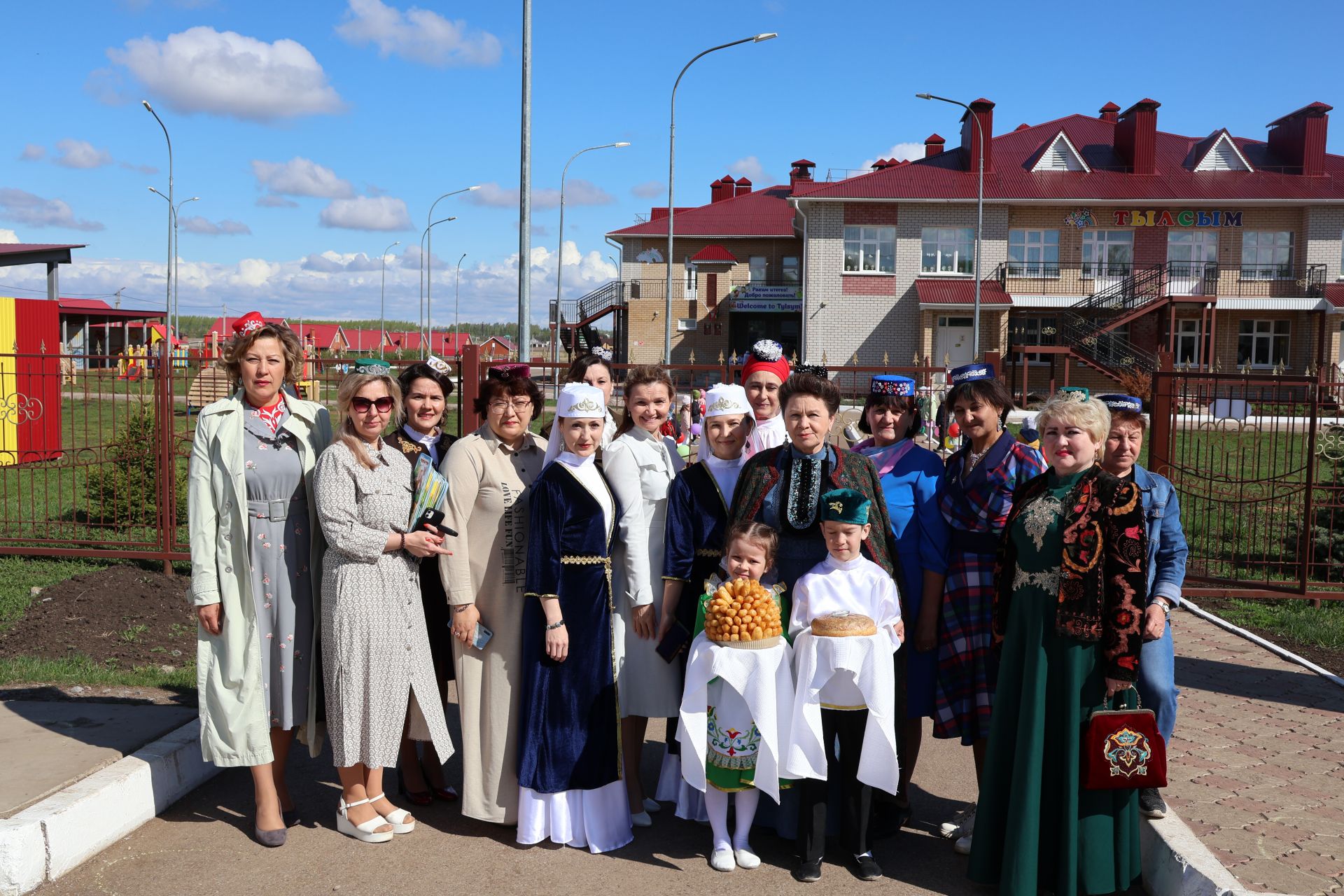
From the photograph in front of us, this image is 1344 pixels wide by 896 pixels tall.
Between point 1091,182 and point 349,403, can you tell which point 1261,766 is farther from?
point 1091,182

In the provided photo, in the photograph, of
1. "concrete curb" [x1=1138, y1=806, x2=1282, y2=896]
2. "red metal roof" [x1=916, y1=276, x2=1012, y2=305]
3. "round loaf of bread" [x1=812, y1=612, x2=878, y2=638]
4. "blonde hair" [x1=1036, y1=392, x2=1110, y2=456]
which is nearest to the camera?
"concrete curb" [x1=1138, y1=806, x2=1282, y2=896]

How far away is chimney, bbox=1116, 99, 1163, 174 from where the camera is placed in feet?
122

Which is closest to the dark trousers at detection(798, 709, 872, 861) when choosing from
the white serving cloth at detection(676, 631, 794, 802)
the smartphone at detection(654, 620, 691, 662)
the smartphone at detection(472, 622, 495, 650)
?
the white serving cloth at detection(676, 631, 794, 802)

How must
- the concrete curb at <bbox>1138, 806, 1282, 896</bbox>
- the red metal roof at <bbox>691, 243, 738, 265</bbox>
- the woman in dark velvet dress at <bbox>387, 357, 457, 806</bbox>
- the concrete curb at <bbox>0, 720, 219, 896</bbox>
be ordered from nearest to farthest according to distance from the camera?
the concrete curb at <bbox>1138, 806, 1282, 896</bbox> → the concrete curb at <bbox>0, 720, 219, 896</bbox> → the woman in dark velvet dress at <bbox>387, 357, 457, 806</bbox> → the red metal roof at <bbox>691, 243, 738, 265</bbox>

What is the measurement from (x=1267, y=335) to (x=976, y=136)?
12.4 m

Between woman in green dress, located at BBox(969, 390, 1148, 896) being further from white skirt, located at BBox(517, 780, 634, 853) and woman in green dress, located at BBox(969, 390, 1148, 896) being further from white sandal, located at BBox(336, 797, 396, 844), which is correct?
white sandal, located at BBox(336, 797, 396, 844)

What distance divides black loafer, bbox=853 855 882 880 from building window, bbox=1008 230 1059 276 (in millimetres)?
35628

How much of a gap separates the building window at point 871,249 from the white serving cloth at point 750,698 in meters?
34.9

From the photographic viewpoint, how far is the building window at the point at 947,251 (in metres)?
37.5

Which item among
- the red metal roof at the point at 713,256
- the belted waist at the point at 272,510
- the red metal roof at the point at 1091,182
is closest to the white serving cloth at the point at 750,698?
the belted waist at the point at 272,510

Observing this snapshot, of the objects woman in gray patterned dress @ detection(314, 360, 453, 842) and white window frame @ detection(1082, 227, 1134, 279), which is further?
white window frame @ detection(1082, 227, 1134, 279)

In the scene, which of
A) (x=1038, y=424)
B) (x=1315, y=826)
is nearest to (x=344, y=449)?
(x=1038, y=424)

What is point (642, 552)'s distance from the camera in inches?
183

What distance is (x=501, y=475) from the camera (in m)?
4.67
